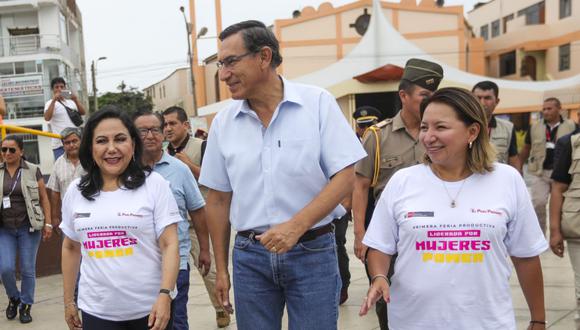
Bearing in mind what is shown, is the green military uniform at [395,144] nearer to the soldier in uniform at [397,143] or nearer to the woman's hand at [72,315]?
the soldier in uniform at [397,143]

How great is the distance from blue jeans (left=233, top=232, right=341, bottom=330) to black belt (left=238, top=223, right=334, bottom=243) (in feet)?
0.05

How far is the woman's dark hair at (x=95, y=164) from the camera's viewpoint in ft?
10.2

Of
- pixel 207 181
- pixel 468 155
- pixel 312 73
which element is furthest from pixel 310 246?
pixel 312 73

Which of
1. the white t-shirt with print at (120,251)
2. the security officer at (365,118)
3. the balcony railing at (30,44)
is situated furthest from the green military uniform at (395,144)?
the balcony railing at (30,44)

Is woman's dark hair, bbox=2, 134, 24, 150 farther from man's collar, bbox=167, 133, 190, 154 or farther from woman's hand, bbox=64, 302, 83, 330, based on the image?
woman's hand, bbox=64, 302, 83, 330

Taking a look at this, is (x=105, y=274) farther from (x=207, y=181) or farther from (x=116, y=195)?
(x=207, y=181)

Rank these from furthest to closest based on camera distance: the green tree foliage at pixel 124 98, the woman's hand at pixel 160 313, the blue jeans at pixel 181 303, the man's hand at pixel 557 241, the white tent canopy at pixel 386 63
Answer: the green tree foliage at pixel 124 98
the white tent canopy at pixel 386 63
the man's hand at pixel 557 241
the blue jeans at pixel 181 303
the woman's hand at pixel 160 313

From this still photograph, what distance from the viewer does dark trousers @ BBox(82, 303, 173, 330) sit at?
9.84 feet

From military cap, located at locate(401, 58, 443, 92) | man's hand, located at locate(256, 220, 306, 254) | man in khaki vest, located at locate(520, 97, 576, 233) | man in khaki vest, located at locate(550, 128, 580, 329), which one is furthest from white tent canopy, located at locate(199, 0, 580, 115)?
man's hand, located at locate(256, 220, 306, 254)

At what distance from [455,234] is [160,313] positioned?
1456 millimetres

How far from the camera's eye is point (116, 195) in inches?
121

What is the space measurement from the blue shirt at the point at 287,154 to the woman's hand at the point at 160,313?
0.53 m

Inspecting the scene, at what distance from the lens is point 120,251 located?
118 inches

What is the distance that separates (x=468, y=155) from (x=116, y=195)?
1.77m
